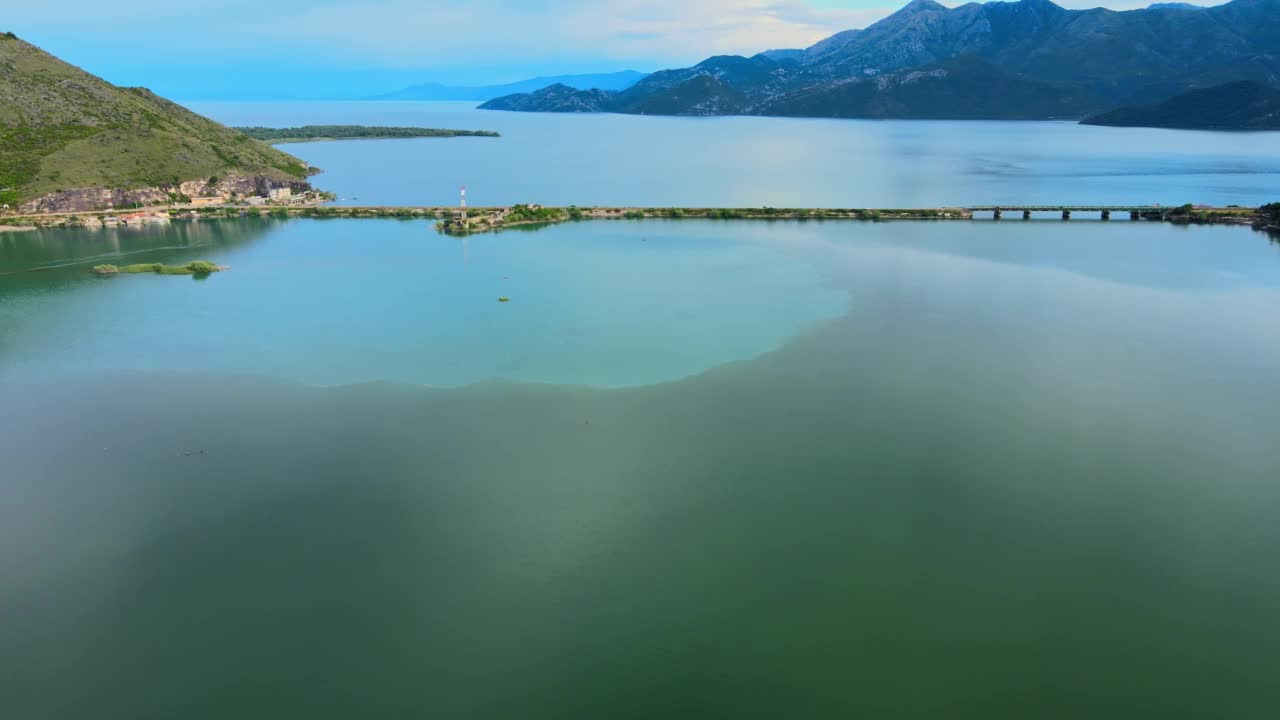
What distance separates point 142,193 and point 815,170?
94941 millimetres

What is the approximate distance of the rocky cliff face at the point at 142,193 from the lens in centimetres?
7325

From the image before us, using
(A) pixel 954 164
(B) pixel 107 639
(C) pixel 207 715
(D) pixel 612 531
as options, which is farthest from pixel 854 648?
(A) pixel 954 164

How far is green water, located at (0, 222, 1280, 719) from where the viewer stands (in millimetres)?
15781

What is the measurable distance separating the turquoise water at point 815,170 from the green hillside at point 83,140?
17254 mm

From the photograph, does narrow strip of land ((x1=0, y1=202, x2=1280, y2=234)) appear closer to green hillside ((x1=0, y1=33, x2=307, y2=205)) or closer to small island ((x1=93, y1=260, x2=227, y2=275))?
green hillside ((x1=0, y1=33, x2=307, y2=205))

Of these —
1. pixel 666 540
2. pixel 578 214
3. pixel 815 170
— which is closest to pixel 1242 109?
pixel 815 170

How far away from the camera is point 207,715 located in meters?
14.9

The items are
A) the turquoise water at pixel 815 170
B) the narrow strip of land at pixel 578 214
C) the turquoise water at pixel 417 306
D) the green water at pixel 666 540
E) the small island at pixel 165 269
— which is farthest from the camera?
the turquoise water at pixel 815 170

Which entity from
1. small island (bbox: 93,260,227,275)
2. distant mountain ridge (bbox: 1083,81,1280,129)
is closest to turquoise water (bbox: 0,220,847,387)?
small island (bbox: 93,260,227,275)

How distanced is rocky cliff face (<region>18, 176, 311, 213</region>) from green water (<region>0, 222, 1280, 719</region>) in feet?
176

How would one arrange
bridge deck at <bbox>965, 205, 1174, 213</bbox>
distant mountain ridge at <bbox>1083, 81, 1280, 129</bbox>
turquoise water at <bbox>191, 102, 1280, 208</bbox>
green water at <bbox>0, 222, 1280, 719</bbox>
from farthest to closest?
distant mountain ridge at <bbox>1083, 81, 1280, 129</bbox> → turquoise water at <bbox>191, 102, 1280, 208</bbox> → bridge deck at <bbox>965, 205, 1174, 213</bbox> → green water at <bbox>0, 222, 1280, 719</bbox>

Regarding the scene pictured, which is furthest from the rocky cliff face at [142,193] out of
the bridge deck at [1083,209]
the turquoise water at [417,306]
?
the bridge deck at [1083,209]

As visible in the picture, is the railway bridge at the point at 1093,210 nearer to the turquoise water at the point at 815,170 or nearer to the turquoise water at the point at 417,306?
the turquoise water at the point at 815,170

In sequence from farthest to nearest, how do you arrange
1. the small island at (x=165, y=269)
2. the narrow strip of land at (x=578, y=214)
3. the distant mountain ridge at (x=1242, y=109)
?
the distant mountain ridge at (x=1242, y=109) → the narrow strip of land at (x=578, y=214) → the small island at (x=165, y=269)
